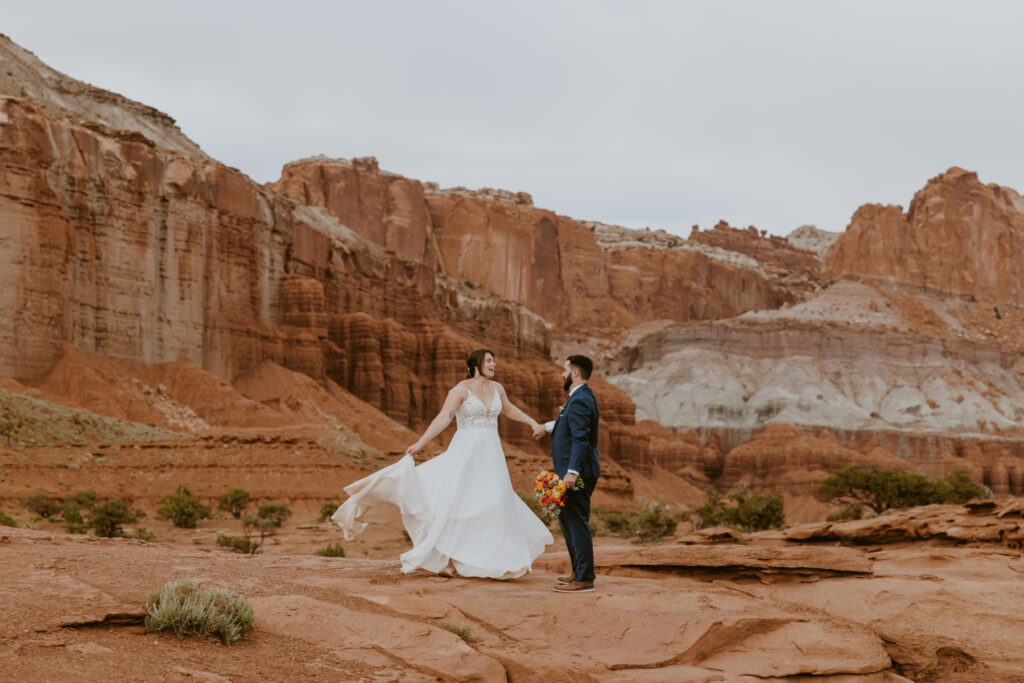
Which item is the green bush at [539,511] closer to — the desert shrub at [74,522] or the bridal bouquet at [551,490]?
the desert shrub at [74,522]

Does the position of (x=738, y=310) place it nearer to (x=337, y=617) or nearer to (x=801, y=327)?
(x=801, y=327)

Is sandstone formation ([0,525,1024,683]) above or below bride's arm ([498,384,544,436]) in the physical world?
below

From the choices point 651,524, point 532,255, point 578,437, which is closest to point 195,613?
point 578,437

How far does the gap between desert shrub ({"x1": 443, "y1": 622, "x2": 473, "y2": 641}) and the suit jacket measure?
2397 millimetres

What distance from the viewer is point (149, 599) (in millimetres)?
6996

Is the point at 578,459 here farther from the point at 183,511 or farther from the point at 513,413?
the point at 183,511

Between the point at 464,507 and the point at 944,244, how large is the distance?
13470 cm

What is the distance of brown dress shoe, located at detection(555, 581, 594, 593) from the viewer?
370 inches

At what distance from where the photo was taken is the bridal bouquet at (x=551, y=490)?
32.1 feet

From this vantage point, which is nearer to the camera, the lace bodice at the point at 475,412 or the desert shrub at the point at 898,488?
the lace bodice at the point at 475,412

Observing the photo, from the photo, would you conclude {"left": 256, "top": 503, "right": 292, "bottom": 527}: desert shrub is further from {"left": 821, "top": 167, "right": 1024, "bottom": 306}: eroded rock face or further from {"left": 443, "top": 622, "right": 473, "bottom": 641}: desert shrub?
{"left": 821, "top": 167, "right": 1024, "bottom": 306}: eroded rock face

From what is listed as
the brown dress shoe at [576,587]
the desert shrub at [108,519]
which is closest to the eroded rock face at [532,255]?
the desert shrub at [108,519]

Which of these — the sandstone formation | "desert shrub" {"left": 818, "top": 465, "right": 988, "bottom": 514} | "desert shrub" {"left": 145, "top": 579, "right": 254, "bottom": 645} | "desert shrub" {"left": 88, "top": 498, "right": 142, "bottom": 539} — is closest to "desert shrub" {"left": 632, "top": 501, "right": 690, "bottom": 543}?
"desert shrub" {"left": 88, "top": 498, "right": 142, "bottom": 539}

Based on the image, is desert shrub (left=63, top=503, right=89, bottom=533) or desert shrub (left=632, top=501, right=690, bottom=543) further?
desert shrub (left=632, top=501, right=690, bottom=543)
